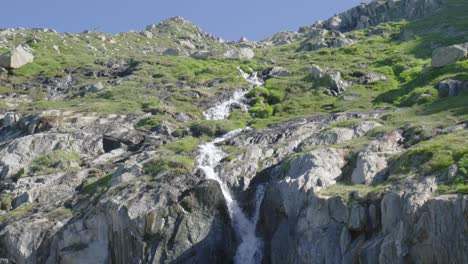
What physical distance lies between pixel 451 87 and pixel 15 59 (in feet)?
254

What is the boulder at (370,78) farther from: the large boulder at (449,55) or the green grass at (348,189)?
the green grass at (348,189)

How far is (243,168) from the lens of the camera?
46.2m

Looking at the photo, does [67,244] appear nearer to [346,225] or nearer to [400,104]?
[346,225]

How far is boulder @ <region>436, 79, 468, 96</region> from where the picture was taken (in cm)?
5470

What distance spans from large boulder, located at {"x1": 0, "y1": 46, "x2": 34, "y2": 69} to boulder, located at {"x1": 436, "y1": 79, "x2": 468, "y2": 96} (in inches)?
2932

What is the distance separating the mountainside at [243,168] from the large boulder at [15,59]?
9691mm

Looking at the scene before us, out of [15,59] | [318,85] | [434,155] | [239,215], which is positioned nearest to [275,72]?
[318,85]

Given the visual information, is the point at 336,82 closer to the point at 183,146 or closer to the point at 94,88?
the point at 183,146

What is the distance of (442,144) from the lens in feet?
114

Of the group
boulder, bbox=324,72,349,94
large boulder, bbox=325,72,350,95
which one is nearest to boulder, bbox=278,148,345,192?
large boulder, bbox=325,72,350,95

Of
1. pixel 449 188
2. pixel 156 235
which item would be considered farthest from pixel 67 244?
pixel 449 188

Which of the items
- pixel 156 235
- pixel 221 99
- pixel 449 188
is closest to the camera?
pixel 449 188

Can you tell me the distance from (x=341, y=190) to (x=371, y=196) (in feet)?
9.36

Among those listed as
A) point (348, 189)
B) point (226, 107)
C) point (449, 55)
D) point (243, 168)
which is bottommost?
point (348, 189)
